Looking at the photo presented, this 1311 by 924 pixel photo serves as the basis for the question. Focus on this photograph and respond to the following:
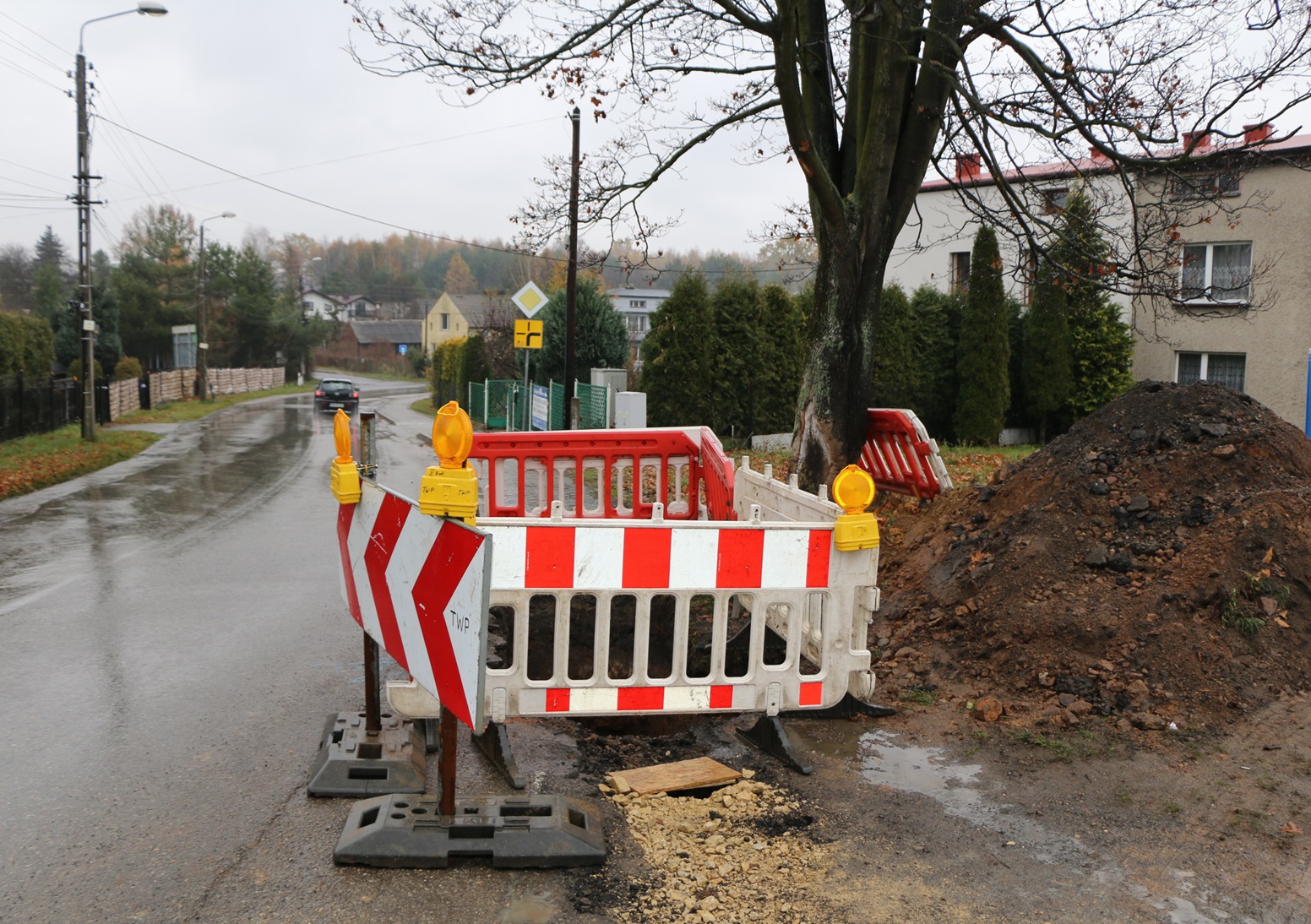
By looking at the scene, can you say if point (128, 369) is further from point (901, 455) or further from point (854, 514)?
point (854, 514)

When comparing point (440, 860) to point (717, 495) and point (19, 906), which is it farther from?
point (717, 495)

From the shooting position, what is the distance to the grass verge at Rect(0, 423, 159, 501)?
645 inches

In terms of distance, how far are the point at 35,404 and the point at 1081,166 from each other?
24.4 metres

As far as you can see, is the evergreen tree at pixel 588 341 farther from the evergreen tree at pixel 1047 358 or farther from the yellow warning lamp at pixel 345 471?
the yellow warning lamp at pixel 345 471

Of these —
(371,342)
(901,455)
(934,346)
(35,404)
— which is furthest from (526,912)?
(371,342)

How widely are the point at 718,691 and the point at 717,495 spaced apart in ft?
12.1

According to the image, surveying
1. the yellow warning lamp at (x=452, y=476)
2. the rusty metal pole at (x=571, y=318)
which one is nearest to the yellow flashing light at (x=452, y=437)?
the yellow warning lamp at (x=452, y=476)

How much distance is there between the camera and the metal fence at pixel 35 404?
75.5 feet

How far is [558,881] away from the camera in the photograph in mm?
3729

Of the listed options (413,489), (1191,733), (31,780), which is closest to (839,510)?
(1191,733)

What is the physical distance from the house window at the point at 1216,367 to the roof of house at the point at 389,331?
101 meters

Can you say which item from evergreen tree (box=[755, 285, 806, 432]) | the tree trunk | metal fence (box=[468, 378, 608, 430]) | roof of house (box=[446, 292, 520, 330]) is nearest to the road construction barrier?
the tree trunk

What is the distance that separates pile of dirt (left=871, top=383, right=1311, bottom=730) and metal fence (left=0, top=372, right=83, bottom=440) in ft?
73.2

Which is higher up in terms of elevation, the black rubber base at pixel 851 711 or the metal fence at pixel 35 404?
the metal fence at pixel 35 404
